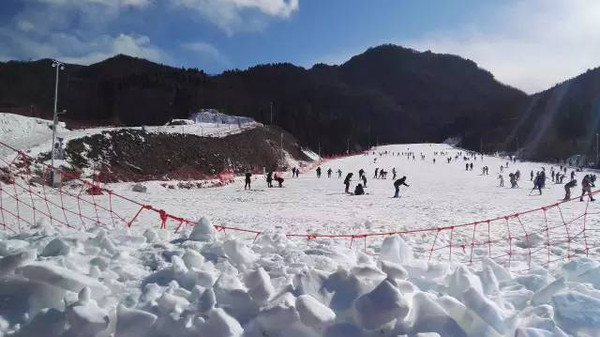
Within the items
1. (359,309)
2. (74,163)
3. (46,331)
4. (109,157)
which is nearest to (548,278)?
(359,309)

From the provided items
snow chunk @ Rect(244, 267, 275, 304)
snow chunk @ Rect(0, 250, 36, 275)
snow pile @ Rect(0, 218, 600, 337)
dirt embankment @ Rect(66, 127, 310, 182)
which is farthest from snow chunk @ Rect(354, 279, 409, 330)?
dirt embankment @ Rect(66, 127, 310, 182)

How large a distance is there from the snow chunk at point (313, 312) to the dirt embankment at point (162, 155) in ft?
104

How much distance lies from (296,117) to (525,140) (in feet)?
251

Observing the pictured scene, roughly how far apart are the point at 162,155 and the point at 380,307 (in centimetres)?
4416

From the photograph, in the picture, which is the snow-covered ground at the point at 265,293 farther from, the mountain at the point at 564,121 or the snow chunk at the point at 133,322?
the mountain at the point at 564,121

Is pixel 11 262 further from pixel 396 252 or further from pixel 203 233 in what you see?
pixel 396 252

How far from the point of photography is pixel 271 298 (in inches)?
176

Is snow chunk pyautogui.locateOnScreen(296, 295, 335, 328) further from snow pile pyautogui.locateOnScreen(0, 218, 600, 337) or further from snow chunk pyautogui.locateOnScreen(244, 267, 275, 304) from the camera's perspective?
snow chunk pyautogui.locateOnScreen(244, 267, 275, 304)

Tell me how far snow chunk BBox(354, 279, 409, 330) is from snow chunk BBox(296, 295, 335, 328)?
0.26m

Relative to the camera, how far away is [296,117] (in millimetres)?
124375

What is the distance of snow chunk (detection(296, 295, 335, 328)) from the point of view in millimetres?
4074

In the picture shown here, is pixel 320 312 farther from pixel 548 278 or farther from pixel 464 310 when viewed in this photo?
pixel 548 278

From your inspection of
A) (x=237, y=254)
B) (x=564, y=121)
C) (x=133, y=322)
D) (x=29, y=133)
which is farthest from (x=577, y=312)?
(x=564, y=121)

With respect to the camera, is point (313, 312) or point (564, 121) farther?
point (564, 121)
